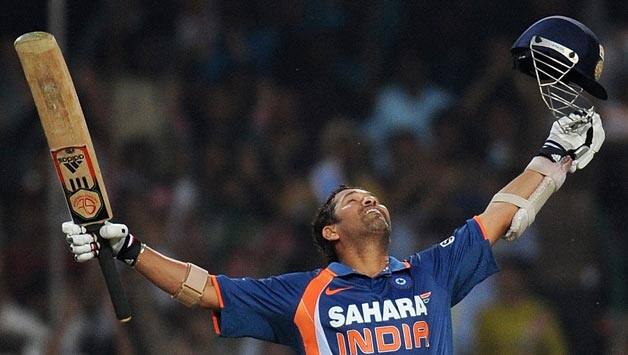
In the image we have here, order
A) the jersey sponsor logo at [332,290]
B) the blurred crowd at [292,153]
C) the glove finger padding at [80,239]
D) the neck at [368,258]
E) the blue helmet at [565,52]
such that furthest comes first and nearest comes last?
the blurred crowd at [292,153] < the blue helmet at [565,52] < the neck at [368,258] < the jersey sponsor logo at [332,290] < the glove finger padding at [80,239]

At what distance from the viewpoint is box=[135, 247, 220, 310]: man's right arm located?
4.01 m

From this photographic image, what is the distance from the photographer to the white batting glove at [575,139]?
4.46 meters

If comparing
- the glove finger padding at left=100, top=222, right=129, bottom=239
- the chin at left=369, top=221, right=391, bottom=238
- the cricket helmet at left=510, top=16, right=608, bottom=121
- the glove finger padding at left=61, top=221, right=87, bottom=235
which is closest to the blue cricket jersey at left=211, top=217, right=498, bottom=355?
the chin at left=369, top=221, right=391, bottom=238

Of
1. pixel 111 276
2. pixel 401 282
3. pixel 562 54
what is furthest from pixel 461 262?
pixel 111 276

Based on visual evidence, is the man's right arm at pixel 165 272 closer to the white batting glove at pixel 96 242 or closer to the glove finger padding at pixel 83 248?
the white batting glove at pixel 96 242

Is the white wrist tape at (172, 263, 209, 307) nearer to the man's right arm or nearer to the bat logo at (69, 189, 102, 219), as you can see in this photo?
the man's right arm

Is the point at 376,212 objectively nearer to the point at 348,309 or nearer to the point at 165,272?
the point at 348,309

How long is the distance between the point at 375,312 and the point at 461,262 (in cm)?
35

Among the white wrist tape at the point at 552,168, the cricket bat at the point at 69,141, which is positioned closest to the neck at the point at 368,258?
the white wrist tape at the point at 552,168

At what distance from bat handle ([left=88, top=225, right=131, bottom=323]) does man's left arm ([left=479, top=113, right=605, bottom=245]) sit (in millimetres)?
1152

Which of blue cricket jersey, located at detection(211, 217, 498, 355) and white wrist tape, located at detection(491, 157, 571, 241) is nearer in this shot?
blue cricket jersey, located at detection(211, 217, 498, 355)

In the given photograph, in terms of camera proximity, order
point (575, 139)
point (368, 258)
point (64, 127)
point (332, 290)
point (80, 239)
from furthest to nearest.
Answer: point (575, 139), point (368, 258), point (332, 290), point (64, 127), point (80, 239)

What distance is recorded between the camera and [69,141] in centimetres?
402

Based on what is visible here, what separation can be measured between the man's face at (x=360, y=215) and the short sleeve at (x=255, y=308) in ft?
0.89
